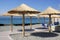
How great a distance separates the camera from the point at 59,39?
32.4 feet

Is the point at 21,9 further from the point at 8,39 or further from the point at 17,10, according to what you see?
the point at 8,39

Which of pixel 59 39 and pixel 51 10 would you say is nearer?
pixel 59 39

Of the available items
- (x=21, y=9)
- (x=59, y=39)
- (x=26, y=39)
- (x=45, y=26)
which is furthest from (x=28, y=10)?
(x=45, y=26)

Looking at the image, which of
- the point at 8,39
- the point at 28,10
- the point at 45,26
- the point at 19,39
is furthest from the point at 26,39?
the point at 45,26

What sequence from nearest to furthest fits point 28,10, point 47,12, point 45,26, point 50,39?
point 50,39 < point 28,10 < point 47,12 < point 45,26

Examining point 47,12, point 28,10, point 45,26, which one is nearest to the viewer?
point 28,10

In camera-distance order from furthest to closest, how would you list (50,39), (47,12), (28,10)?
(47,12) → (28,10) → (50,39)

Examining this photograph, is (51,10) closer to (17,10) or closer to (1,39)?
(17,10)

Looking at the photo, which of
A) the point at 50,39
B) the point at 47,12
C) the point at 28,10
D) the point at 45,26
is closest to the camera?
the point at 50,39

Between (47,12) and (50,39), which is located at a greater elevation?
(47,12)

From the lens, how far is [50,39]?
9859 millimetres

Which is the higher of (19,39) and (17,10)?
(17,10)

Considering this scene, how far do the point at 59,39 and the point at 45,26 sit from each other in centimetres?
905

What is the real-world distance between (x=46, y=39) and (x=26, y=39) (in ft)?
3.88
